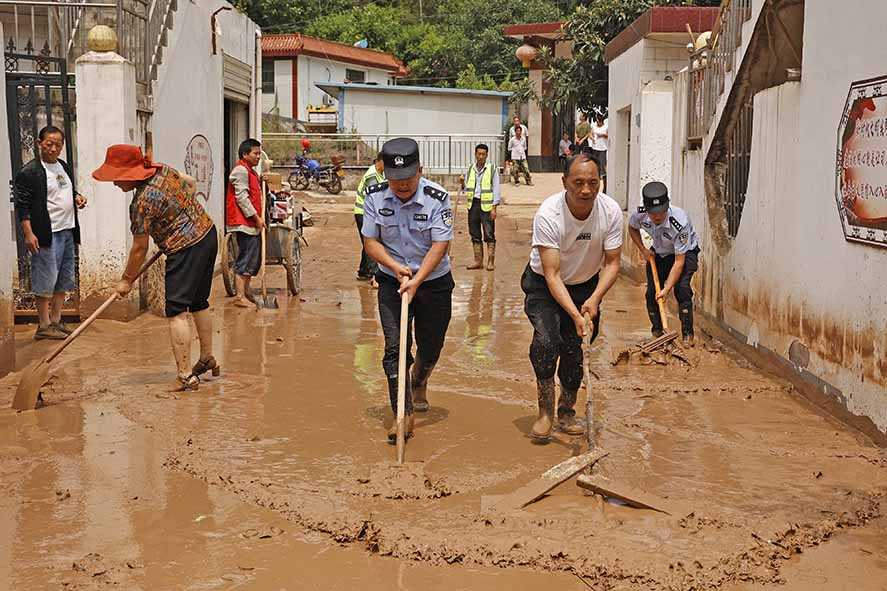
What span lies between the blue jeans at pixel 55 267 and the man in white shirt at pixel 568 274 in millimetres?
4687

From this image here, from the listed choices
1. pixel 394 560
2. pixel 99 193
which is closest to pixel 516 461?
pixel 394 560

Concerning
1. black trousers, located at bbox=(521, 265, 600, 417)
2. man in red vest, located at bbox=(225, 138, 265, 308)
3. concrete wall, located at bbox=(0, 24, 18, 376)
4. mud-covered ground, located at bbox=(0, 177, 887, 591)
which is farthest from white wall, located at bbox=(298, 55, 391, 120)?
black trousers, located at bbox=(521, 265, 600, 417)

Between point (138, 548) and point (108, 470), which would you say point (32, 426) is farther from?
point (138, 548)

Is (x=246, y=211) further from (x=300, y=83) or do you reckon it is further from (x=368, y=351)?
(x=300, y=83)

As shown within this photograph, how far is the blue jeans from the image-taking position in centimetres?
890

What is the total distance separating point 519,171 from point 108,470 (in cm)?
2313

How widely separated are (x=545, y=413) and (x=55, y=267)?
197 inches

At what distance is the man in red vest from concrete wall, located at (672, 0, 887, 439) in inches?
194

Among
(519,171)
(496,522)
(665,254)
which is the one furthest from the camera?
(519,171)

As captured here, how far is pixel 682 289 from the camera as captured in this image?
9000 millimetres

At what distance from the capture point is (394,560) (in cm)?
435

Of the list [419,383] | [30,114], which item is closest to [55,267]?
[30,114]

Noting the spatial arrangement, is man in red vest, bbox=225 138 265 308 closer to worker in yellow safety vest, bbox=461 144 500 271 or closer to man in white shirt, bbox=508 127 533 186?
worker in yellow safety vest, bbox=461 144 500 271

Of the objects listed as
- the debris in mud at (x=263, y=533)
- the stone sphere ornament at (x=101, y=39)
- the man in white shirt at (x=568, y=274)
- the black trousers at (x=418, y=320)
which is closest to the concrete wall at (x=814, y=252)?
the man in white shirt at (x=568, y=274)
